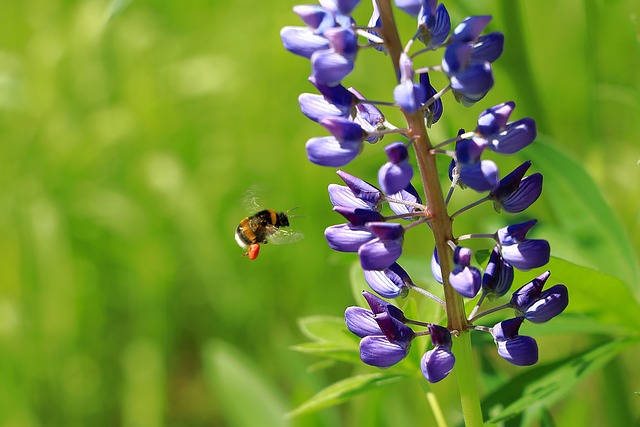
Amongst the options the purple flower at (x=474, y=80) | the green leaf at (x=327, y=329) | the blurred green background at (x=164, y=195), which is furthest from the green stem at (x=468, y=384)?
the blurred green background at (x=164, y=195)

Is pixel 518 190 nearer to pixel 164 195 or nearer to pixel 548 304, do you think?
pixel 548 304

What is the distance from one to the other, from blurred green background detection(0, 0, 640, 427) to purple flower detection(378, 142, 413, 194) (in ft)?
5.33

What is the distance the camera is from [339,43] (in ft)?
3.29

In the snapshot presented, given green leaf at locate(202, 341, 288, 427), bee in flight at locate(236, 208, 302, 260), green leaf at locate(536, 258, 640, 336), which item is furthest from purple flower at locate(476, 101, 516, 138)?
green leaf at locate(202, 341, 288, 427)

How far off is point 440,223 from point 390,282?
0.50 feet

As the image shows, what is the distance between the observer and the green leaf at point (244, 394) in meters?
2.41

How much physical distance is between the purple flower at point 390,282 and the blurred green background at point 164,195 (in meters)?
1.42

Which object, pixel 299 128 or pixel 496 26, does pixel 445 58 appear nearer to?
pixel 496 26

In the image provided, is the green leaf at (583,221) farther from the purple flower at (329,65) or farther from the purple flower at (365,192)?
the purple flower at (329,65)

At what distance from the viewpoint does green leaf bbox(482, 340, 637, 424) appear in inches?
57.2

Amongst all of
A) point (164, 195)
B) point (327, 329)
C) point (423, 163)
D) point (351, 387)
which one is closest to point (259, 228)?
point (327, 329)

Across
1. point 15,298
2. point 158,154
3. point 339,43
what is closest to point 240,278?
point 158,154

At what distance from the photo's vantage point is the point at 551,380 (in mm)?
1495

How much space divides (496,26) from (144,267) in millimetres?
1760
